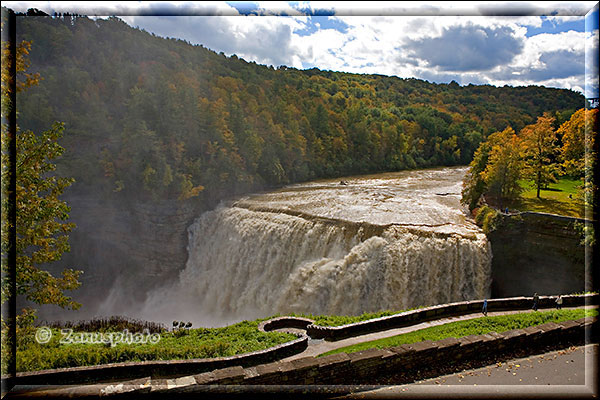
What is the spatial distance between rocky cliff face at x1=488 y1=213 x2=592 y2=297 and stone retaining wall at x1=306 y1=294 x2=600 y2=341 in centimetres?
311

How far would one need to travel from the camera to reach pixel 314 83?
5016 centimetres

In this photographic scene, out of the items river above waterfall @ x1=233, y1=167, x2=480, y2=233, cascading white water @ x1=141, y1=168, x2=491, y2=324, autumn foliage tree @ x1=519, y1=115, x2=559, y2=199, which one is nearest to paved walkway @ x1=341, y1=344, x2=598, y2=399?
cascading white water @ x1=141, y1=168, x2=491, y2=324

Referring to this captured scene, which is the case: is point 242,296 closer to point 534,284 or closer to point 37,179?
point 534,284

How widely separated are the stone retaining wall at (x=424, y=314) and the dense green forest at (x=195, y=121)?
55.6ft

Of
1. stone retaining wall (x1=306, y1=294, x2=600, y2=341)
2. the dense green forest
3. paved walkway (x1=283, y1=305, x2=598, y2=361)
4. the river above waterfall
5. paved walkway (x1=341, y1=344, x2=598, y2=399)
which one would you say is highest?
the dense green forest

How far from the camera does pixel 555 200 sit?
16.1 meters

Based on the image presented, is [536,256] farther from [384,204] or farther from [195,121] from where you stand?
[195,121]

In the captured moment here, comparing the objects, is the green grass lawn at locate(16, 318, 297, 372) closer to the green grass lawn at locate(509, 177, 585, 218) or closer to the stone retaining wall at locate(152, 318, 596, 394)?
the stone retaining wall at locate(152, 318, 596, 394)

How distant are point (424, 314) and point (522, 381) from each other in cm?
415

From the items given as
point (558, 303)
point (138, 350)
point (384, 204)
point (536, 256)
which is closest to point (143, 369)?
point (138, 350)

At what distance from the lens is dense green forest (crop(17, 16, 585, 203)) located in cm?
2481

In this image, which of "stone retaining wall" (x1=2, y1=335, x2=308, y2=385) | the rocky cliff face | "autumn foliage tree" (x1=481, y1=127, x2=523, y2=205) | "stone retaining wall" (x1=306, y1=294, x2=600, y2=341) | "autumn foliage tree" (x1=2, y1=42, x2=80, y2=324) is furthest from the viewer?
"autumn foliage tree" (x1=481, y1=127, x2=523, y2=205)

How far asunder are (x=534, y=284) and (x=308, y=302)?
24.1 ft

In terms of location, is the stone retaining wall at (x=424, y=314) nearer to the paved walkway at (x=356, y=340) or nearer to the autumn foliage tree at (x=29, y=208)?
the paved walkway at (x=356, y=340)
